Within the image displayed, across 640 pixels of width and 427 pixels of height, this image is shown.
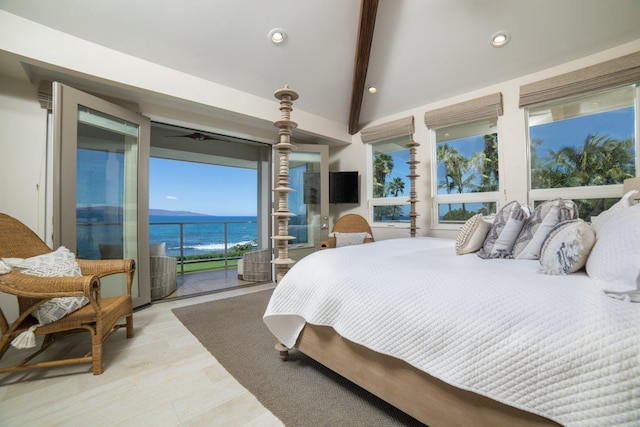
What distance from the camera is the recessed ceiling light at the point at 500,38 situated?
254cm

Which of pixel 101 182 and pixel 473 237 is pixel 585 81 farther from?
pixel 101 182

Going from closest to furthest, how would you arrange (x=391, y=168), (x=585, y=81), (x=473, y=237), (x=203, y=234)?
(x=473, y=237) < (x=585, y=81) < (x=391, y=168) < (x=203, y=234)

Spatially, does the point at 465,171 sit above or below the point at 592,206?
above

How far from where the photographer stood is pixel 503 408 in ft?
2.74

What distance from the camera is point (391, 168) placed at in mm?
4145

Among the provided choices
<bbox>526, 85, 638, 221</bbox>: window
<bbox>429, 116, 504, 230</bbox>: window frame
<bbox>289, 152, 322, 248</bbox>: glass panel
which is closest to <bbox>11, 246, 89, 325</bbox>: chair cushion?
<bbox>289, 152, 322, 248</bbox>: glass panel

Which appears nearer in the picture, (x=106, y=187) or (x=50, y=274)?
(x=50, y=274)

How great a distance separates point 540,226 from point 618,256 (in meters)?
0.65

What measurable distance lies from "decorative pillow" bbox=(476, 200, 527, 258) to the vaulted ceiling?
198 cm

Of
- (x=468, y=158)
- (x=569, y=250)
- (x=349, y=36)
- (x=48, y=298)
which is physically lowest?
(x=48, y=298)

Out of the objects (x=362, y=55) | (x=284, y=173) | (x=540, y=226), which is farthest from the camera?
(x=362, y=55)

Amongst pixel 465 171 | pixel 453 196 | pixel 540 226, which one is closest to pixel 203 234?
pixel 453 196

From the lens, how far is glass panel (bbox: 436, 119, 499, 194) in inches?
122

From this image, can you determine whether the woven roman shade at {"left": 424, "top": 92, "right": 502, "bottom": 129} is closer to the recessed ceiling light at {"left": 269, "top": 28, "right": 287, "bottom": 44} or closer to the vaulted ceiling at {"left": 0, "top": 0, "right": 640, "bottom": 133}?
the vaulted ceiling at {"left": 0, "top": 0, "right": 640, "bottom": 133}
